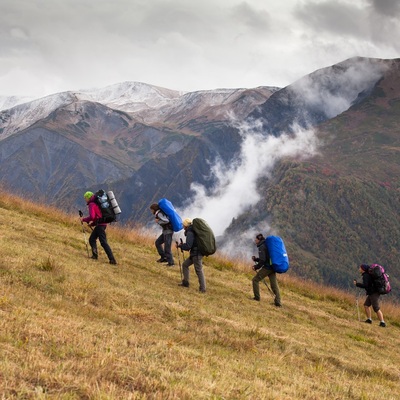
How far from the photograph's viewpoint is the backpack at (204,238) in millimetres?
14266

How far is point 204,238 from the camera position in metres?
14.3

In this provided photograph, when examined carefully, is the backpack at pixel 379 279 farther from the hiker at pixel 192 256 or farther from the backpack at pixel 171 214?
the backpack at pixel 171 214

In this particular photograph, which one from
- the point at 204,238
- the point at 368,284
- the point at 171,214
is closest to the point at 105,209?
the point at 171,214

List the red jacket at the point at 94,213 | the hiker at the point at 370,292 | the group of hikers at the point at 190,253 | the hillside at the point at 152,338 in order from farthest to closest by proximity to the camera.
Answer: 1. the hiker at the point at 370,292
2. the group of hikers at the point at 190,253
3. the red jacket at the point at 94,213
4. the hillside at the point at 152,338

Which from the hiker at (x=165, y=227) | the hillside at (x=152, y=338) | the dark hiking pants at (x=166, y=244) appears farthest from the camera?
the dark hiking pants at (x=166, y=244)

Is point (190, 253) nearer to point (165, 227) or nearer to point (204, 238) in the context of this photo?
point (204, 238)

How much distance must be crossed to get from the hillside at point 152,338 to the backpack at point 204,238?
1508mm

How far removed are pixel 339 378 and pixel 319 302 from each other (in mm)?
13164

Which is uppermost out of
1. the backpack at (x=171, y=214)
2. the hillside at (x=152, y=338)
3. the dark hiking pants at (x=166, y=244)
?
the backpack at (x=171, y=214)

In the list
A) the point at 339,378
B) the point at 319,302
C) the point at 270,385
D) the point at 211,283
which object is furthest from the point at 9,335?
the point at 319,302

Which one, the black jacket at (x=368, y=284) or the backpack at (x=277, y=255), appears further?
the black jacket at (x=368, y=284)

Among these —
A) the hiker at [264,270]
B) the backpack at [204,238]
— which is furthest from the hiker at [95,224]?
the hiker at [264,270]

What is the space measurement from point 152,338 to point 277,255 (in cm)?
907

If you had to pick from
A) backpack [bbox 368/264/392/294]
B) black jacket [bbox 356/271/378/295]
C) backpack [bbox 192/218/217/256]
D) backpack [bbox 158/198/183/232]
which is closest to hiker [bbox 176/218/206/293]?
backpack [bbox 192/218/217/256]
